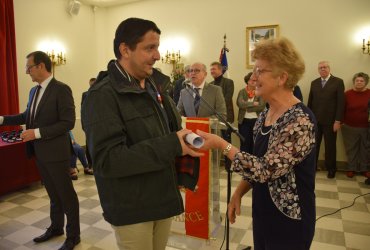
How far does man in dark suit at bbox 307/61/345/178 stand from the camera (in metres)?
4.70

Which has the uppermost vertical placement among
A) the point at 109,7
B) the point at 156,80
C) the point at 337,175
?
the point at 109,7

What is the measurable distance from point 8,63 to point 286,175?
15.8ft

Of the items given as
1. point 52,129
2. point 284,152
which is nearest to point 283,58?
point 284,152

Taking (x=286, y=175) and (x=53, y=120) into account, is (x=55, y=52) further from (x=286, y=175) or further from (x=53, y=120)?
(x=286, y=175)

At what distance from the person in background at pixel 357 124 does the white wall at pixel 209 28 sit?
1.04 ft

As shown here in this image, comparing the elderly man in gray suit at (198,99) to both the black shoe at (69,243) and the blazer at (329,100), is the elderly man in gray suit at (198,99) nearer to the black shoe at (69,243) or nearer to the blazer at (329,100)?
the black shoe at (69,243)

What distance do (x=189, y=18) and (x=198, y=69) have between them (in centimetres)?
273

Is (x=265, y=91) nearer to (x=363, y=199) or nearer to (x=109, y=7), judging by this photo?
(x=363, y=199)

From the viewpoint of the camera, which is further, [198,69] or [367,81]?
[367,81]

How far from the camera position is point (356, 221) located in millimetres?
3152

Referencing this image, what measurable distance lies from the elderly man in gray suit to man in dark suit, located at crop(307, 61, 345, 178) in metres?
2.00

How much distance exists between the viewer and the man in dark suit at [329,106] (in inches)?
185

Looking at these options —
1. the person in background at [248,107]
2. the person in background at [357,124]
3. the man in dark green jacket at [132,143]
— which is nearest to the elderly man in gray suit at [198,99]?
the person in background at [248,107]

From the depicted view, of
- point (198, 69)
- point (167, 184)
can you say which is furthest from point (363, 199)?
point (167, 184)
